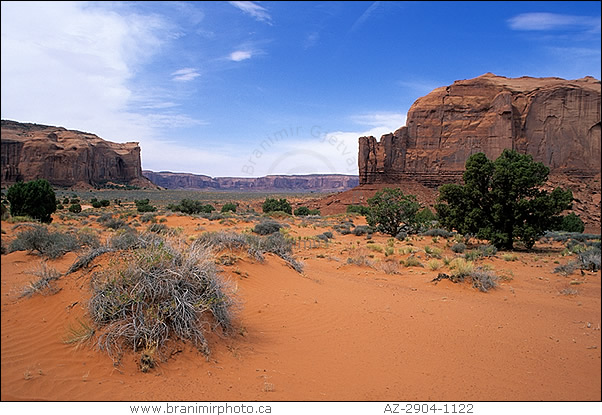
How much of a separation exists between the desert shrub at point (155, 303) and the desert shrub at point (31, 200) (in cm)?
2062

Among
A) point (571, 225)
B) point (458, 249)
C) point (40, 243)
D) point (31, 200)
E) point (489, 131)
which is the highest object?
point (489, 131)

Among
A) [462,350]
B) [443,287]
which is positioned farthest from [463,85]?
[462,350]

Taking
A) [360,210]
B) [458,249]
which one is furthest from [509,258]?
[360,210]

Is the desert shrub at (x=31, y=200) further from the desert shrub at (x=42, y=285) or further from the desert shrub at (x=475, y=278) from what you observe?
the desert shrub at (x=475, y=278)

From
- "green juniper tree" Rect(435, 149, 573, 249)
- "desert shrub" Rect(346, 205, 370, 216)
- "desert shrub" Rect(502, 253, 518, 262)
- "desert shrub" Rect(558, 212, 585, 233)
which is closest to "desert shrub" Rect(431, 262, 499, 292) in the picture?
"desert shrub" Rect(502, 253, 518, 262)

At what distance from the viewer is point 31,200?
21891mm

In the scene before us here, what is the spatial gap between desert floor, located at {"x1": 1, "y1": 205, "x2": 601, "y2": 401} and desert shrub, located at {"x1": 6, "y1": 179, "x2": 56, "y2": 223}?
15.5 metres

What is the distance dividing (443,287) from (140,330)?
328 inches

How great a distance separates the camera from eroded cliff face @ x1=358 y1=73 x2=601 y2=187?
5722 cm

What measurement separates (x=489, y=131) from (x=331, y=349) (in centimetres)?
6291

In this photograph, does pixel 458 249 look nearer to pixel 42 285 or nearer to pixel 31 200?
pixel 42 285

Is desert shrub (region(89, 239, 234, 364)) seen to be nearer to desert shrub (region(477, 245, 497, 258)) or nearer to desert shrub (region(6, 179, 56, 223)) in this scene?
desert shrub (region(477, 245, 497, 258))

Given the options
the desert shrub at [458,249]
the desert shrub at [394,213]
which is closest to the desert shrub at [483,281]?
the desert shrub at [458,249]

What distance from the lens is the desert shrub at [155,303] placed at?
4.64 metres
